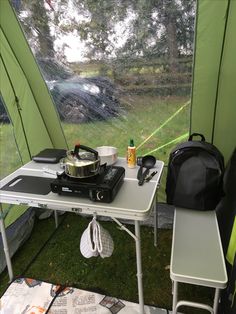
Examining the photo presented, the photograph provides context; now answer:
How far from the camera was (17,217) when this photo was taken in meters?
2.00

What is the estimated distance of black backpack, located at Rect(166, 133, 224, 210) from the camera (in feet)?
4.97

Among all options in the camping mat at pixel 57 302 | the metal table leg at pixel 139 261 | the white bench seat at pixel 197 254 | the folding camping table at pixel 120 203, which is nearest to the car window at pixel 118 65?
the folding camping table at pixel 120 203

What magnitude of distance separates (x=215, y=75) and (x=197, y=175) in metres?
0.61

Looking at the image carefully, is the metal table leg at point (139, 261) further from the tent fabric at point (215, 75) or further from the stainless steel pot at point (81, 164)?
the tent fabric at point (215, 75)

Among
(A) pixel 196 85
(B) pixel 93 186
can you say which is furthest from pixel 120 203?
(A) pixel 196 85

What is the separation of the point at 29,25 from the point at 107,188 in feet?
3.97

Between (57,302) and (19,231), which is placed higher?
(19,231)

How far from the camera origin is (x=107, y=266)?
72.2 inches

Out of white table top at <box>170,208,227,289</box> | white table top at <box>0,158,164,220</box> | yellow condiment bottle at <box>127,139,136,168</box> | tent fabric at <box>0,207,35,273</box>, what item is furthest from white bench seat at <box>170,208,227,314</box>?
tent fabric at <box>0,207,35,273</box>

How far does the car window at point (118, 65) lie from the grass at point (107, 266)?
0.69 metres

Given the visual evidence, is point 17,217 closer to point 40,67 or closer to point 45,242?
point 45,242

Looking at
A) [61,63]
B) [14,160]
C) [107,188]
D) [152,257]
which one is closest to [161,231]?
[152,257]

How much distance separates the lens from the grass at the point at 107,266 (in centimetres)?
162

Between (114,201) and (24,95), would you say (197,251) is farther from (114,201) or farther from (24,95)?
(24,95)
